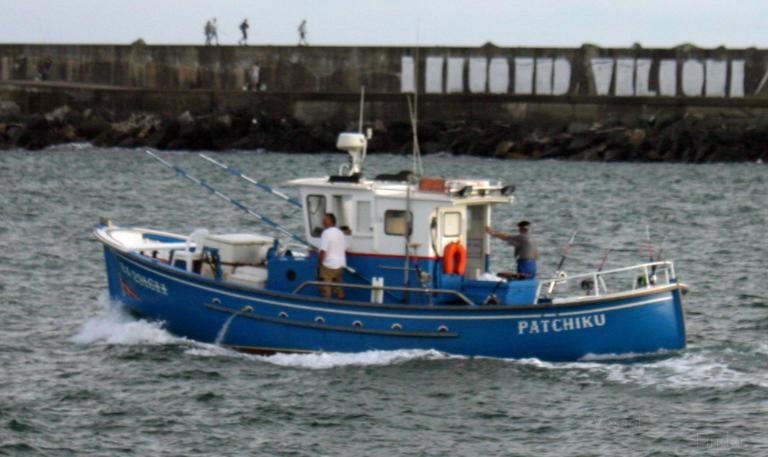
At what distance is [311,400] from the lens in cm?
1803

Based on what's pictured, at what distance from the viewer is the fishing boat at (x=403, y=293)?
19031 mm

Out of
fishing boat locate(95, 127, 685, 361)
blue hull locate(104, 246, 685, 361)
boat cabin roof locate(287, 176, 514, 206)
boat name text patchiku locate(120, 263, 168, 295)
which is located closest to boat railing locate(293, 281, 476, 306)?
fishing boat locate(95, 127, 685, 361)

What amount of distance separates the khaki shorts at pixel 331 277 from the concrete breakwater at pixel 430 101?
40.8 m

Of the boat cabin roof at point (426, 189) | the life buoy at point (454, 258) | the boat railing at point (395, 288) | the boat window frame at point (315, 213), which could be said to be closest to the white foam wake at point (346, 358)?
the boat railing at point (395, 288)

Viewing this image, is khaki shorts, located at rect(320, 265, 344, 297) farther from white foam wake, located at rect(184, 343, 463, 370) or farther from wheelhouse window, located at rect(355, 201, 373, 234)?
white foam wake, located at rect(184, 343, 463, 370)

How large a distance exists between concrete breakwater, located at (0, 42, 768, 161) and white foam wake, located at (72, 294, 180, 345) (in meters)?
38.8

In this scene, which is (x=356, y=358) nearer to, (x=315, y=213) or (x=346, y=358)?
(x=346, y=358)

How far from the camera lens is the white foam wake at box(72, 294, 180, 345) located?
2124 cm

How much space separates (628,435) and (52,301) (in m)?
10.8

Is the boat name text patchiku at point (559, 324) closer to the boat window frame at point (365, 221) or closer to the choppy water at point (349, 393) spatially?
the choppy water at point (349, 393)

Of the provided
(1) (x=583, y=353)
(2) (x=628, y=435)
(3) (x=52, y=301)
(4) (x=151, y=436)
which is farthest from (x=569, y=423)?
(3) (x=52, y=301)

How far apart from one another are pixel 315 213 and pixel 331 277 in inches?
37.2

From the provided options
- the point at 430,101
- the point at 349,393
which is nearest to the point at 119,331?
the point at 349,393

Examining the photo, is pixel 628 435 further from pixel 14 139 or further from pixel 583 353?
pixel 14 139
